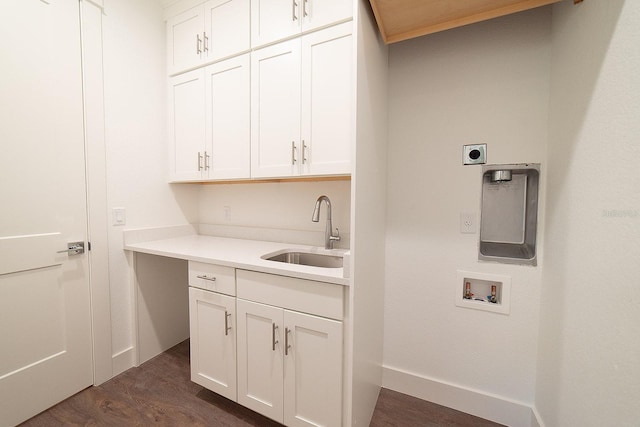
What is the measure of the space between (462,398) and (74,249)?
2.46 meters

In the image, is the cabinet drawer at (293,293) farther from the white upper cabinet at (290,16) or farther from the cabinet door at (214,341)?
the white upper cabinet at (290,16)

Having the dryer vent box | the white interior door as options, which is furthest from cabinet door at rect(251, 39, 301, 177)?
the white interior door

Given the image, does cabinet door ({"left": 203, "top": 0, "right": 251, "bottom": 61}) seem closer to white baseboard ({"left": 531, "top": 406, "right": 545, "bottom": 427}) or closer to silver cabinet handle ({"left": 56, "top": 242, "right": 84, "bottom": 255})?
silver cabinet handle ({"left": 56, "top": 242, "right": 84, "bottom": 255})

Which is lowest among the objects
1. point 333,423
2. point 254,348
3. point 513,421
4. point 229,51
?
point 513,421

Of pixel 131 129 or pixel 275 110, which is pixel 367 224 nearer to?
pixel 275 110

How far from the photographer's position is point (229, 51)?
5.50ft

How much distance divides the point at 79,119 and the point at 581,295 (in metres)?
2.66

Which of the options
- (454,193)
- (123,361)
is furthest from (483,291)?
(123,361)

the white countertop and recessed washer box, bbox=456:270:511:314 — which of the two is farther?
recessed washer box, bbox=456:270:511:314

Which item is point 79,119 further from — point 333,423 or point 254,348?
point 333,423

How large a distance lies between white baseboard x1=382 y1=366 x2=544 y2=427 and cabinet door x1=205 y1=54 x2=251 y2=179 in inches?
65.1

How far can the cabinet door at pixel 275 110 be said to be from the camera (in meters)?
1.48

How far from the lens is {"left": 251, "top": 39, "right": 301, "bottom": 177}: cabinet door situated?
1.48m

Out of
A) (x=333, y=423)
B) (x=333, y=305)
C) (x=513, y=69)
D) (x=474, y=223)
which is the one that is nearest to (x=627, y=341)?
(x=474, y=223)
